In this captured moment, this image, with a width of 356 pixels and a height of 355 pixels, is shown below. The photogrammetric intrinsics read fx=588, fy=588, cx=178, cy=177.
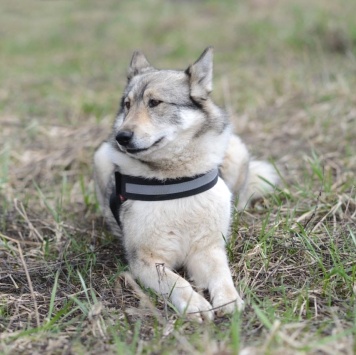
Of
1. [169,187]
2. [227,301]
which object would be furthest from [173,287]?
[169,187]

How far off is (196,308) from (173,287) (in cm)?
18

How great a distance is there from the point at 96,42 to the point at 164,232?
915 centimetres

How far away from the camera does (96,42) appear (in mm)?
11797

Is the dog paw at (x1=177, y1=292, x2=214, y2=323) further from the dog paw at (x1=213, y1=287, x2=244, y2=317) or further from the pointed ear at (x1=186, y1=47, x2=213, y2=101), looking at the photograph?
the pointed ear at (x1=186, y1=47, x2=213, y2=101)

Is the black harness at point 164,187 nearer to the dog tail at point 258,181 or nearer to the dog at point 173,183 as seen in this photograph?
the dog at point 173,183

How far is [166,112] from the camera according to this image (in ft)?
11.2

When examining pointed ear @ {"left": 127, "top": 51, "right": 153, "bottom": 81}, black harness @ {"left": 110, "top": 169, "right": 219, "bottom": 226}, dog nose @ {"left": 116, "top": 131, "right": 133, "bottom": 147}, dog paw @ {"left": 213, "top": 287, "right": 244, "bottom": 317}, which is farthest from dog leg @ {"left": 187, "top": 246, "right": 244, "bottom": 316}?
pointed ear @ {"left": 127, "top": 51, "right": 153, "bottom": 81}

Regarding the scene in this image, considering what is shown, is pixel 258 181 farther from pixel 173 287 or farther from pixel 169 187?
pixel 173 287

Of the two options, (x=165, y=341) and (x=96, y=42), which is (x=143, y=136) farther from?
(x=96, y=42)

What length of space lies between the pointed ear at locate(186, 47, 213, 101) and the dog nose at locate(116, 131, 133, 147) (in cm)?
57

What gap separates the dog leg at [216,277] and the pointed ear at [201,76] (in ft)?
3.09

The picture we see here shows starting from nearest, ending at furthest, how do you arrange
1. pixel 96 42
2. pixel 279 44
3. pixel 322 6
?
pixel 279 44
pixel 322 6
pixel 96 42

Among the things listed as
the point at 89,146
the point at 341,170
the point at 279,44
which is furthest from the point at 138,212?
the point at 279,44

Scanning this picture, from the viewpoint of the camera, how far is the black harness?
132 inches
